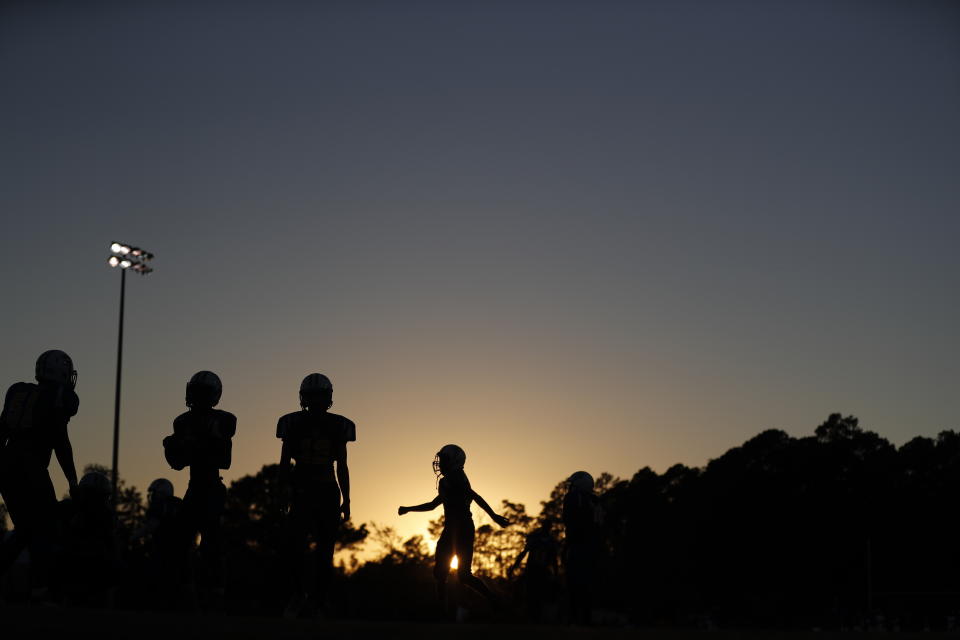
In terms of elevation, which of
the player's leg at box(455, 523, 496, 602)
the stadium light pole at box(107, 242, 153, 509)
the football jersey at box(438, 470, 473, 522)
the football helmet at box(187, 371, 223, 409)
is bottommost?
the player's leg at box(455, 523, 496, 602)

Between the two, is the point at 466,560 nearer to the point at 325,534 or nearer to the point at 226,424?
the point at 325,534

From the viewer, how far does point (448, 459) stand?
17.0 m

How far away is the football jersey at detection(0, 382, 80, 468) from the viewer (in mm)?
12469

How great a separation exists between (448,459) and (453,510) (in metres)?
0.70

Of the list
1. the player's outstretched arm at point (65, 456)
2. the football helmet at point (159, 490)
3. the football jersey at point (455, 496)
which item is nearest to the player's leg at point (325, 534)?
the player's outstretched arm at point (65, 456)

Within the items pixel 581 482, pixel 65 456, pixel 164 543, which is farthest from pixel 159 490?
pixel 581 482

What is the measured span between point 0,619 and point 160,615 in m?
1.16

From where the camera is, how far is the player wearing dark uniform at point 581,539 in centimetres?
1678

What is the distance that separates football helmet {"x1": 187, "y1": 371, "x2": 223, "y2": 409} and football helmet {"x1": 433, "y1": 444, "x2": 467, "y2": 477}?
4.31 meters

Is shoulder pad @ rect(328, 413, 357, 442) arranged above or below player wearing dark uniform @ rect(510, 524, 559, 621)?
above

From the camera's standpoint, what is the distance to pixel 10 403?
1255cm

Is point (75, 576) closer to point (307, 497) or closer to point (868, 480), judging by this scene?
point (307, 497)

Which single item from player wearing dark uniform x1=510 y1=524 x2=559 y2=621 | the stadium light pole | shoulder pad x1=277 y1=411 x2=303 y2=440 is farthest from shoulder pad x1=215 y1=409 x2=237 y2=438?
the stadium light pole

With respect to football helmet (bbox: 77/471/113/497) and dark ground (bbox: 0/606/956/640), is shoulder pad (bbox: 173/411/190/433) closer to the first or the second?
football helmet (bbox: 77/471/113/497)
